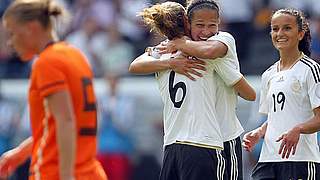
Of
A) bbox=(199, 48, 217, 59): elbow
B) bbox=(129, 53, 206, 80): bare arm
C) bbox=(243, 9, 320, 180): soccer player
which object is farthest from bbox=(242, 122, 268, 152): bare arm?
bbox=(199, 48, 217, 59): elbow

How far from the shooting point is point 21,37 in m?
6.36

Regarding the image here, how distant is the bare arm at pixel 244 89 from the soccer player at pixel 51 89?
5.34 feet

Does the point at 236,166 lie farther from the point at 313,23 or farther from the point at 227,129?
the point at 313,23

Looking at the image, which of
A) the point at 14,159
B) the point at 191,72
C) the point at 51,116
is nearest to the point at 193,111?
the point at 191,72

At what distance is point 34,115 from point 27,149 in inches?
20.6

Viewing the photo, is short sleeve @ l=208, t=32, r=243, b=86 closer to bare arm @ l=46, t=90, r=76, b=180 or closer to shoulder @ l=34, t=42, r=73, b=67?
shoulder @ l=34, t=42, r=73, b=67

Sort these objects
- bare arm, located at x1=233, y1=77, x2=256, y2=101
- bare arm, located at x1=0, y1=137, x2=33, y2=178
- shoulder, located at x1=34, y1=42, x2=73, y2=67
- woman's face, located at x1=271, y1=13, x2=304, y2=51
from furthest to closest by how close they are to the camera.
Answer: woman's face, located at x1=271, y1=13, x2=304, y2=51
bare arm, located at x1=233, y1=77, x2=256, y2=101
bare arm, located at x1=0, y1=137, x2=33, y2=178
shoulder, located at x1=34, y1=42, x2=73, y2=67

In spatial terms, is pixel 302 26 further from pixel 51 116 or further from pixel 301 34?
pixel 51 116

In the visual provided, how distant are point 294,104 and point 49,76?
92.5 inches

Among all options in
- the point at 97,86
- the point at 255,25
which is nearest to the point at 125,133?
the point at 97,86

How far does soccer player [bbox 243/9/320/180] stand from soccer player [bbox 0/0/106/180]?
1.87 meters

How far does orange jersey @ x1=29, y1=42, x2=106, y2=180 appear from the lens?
6.24 meters

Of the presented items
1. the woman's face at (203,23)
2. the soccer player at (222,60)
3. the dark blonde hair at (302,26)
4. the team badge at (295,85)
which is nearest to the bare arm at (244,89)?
the soccer player at (222,60)

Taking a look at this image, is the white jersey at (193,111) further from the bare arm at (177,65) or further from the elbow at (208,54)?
the elbow at (208,54)
